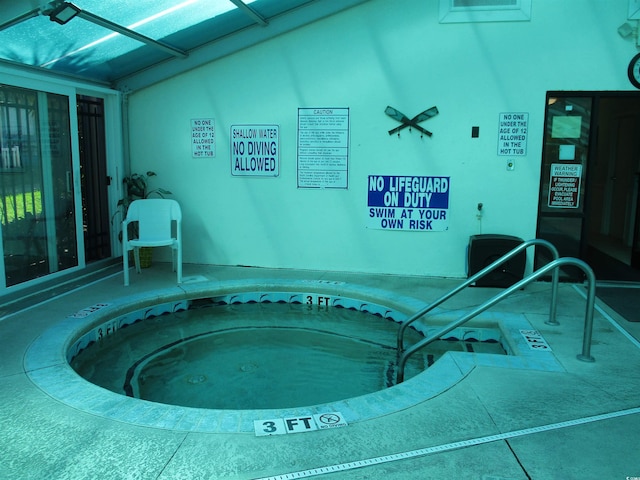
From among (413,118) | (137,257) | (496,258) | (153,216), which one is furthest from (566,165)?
(137,257)

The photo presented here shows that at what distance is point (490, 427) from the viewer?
9.27 feet

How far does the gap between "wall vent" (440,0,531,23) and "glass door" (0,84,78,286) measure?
4.50 m

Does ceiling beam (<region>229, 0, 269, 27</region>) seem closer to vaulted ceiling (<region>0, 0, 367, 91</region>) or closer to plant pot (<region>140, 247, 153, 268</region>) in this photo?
vaulted ceiling (<region>0, 0, 367, 91</region>)

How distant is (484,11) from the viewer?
5.84 meters

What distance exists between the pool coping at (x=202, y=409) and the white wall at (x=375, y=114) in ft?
4.95

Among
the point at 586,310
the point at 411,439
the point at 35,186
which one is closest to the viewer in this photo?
the point at 411,439

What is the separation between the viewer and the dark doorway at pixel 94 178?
6.49 meters

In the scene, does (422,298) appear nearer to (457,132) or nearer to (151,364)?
(457,132)

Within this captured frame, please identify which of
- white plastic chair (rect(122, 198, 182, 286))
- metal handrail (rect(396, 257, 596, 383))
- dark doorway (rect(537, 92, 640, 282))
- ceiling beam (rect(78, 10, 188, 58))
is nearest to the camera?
metal handrail (rect(396, 257, 596, 383))

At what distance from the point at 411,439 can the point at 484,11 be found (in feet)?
16.4

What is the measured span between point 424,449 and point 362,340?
2515 mm

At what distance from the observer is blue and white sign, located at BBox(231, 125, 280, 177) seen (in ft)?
21.6

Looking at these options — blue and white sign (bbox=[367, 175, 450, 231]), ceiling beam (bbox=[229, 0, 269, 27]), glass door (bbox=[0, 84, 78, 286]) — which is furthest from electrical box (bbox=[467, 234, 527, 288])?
glass door (bbox=[0, 84, 78, 286])

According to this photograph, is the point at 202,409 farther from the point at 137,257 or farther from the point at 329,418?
the point at 137,257
